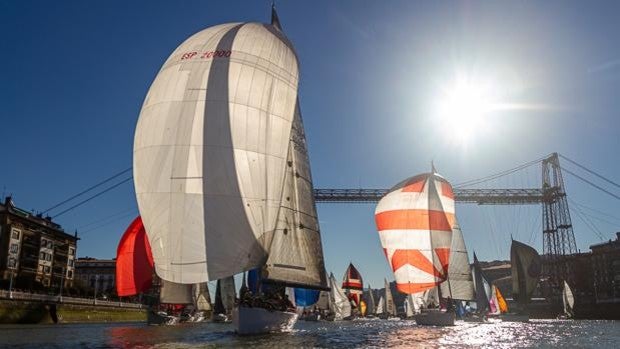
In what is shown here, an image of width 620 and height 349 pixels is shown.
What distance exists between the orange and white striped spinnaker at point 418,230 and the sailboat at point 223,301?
20.1m

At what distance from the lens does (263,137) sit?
23.0 metres

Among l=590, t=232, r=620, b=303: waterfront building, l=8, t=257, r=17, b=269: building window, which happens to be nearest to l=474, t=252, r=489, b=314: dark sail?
l=590, t=232, r=620, b=303: waterfront building

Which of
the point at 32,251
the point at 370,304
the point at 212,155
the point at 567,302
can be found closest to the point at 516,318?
the point at 567,302

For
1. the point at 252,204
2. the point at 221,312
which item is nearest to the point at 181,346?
the point at 252,204

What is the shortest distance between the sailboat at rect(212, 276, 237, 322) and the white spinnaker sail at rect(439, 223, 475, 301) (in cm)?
2187

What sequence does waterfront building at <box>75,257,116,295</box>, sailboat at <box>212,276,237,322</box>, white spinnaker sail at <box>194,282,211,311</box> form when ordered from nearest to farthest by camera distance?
sailboat at <box>212,276,237,322</box>, white spinnaker sail at <box>194,282,211,311</box>, waterfront building at <box>75,257,116,295</box>

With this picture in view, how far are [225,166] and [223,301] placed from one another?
38128 millimetres

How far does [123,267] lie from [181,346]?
62.9 ft

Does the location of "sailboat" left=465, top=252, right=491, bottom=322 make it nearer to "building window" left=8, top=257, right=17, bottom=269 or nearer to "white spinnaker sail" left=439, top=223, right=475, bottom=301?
"white spinnaker sail" left=439, top=223, right=475, bottom=301

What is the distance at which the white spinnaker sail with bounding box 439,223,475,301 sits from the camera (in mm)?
44062

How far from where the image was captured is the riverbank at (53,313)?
126ft

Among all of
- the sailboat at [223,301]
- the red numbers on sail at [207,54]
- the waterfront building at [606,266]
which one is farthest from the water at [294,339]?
the waterfront building at [606,266]

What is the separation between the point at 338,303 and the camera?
72.9 m

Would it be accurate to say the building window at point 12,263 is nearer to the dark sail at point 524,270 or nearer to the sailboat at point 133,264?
the sailboat at point 133,264
